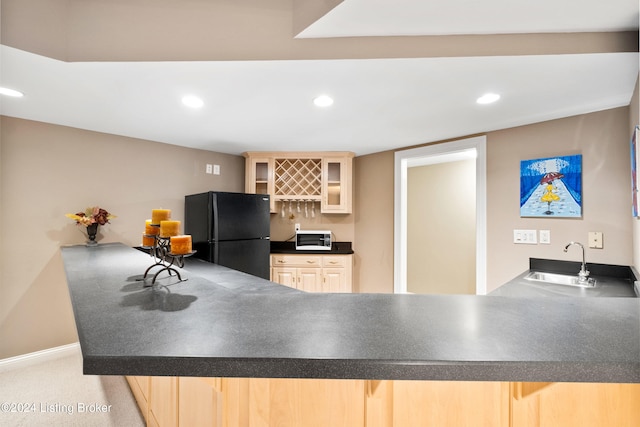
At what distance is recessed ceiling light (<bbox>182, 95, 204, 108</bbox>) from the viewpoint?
2.05 metres

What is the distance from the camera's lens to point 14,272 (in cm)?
247

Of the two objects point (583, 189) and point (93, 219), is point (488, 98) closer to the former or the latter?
point (583, 189)

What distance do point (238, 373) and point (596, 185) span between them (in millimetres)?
2832

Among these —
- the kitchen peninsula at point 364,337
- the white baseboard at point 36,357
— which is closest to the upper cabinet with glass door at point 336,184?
the kitchen peninsula at point 364,337

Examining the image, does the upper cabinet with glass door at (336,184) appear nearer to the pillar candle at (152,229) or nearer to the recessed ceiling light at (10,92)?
the pillar candle at (152,229)

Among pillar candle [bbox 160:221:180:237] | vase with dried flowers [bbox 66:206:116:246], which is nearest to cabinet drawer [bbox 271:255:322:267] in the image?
vase with dried flowers [bbox 66:206:116:246]

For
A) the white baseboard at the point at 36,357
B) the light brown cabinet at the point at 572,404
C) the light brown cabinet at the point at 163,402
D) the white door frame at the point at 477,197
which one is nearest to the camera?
the light brown cabinet at the point at 572,404

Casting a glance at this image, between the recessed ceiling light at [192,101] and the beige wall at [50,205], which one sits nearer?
the recessed ceiling light at [192,101]

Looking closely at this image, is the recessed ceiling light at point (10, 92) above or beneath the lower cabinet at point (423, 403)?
above

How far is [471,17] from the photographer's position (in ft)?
4.42

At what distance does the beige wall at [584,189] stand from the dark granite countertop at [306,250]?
5.51ft

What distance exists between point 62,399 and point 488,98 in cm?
371

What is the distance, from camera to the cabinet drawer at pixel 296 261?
3590 mm

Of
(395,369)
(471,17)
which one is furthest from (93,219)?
(471,17)
